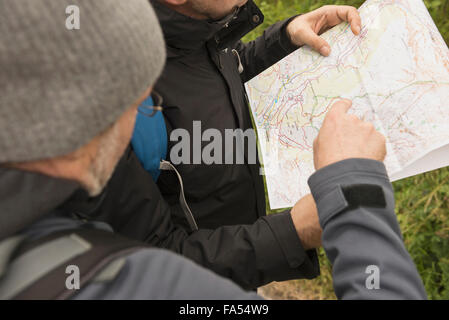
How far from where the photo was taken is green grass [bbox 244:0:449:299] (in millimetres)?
2256

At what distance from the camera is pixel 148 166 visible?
49.9 inches

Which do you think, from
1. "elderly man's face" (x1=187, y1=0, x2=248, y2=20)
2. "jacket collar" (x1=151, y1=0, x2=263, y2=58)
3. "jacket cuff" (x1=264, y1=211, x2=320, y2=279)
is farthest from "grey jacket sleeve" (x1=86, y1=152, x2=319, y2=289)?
"elderly man's face" (x1=187, y1=0, x2=248, y2=20)

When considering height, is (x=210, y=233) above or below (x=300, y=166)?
below

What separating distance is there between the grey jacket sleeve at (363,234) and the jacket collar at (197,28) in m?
0.89

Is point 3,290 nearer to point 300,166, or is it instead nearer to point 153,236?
point 153,236

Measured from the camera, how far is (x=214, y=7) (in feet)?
4.76

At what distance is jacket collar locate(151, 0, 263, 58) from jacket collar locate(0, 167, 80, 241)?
960mm

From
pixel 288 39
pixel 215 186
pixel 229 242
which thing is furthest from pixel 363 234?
pixel 288 39

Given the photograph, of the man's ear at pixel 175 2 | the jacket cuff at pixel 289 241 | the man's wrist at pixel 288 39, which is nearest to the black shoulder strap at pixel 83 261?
the jacket cuff at pixel 289 241

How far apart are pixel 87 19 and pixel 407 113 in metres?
1.12

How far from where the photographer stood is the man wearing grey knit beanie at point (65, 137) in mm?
602

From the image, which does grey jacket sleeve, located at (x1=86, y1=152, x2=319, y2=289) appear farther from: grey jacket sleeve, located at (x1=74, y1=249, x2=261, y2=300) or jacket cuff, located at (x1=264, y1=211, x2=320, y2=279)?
grey jacket sleeve, located at (x1=74, y1=249, x2=261, y2=300)

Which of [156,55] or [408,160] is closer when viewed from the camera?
[156,55]

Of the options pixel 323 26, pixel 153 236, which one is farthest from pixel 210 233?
pixel 323 26
